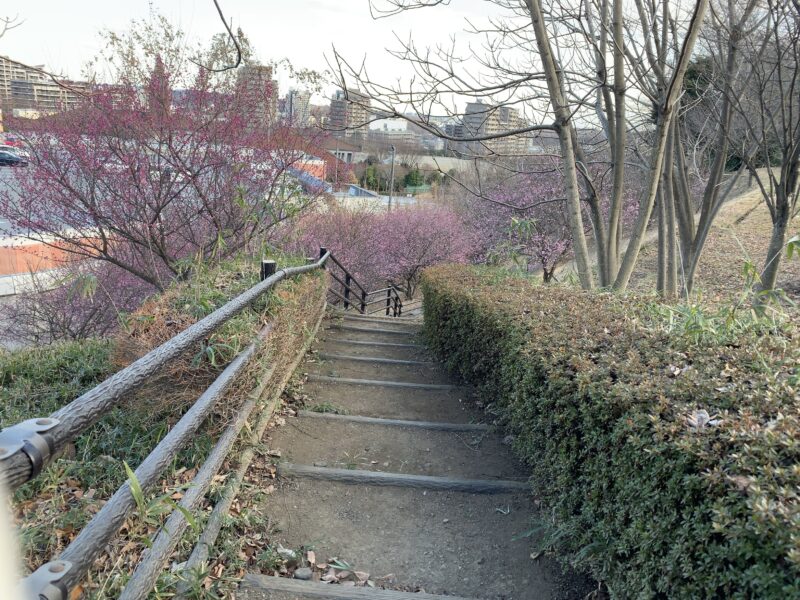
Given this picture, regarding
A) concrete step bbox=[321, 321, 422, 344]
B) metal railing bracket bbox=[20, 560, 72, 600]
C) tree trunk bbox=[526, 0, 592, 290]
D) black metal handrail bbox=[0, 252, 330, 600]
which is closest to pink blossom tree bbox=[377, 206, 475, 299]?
concrete step bbox=[321, 321, 422, 344]

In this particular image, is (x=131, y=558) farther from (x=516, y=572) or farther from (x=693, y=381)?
(x=693, y=381)

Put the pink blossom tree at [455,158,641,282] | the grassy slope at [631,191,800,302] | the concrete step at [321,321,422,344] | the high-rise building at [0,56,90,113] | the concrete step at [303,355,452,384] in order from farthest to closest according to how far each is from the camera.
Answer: the pink blossom tree at [455,158,641,282] < the grassy slope at [631,191,800,302] < the concrete step at [321,321,422,344] < the high-rise building at [0,56,90,113] < the concrete step at [303,355,452,384]

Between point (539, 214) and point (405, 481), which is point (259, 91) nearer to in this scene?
point (405, 481)

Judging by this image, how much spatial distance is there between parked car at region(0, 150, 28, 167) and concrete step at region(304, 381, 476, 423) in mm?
5545

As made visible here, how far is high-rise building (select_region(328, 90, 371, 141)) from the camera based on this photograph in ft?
15.9

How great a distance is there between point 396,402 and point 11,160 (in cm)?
699

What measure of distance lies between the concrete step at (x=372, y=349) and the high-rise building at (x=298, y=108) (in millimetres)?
3496

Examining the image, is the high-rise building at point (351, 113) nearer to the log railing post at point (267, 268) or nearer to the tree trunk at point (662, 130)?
the log railing post at point (267, 268)

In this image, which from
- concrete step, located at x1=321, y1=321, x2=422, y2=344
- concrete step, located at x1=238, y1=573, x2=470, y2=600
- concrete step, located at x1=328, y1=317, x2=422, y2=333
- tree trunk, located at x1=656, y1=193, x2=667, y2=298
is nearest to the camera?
concrete step, located at x1=238, y1=573, x2=470, y2=600

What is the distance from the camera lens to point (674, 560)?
154cm

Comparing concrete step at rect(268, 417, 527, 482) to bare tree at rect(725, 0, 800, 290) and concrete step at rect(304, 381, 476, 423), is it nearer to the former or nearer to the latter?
concrete step at rect(304, 381, 476, 423)

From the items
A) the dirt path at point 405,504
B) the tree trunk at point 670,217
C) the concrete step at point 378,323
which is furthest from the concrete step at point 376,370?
the tree trunk at point 670,217

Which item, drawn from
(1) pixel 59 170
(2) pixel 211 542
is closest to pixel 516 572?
(2) pixel 211 542

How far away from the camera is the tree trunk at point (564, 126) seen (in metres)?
4.85
